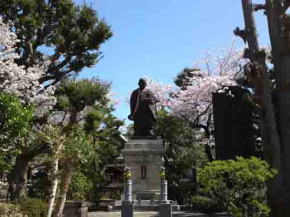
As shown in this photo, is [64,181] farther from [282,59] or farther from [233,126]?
[282,59]

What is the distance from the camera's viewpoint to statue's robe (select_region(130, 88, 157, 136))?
61.9 feet

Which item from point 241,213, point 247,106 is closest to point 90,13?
point 247,106

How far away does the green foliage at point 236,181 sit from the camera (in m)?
9.62

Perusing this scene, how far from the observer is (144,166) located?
706 inches

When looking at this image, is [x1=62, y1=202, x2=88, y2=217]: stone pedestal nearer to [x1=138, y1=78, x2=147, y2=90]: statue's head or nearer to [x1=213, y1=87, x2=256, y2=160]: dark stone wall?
[x1=213, y1=87, x2=256, y2=160]: dark stone wall

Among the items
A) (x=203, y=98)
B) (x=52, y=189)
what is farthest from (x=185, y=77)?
(x=52, y=189)

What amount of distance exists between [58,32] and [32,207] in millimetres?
9190

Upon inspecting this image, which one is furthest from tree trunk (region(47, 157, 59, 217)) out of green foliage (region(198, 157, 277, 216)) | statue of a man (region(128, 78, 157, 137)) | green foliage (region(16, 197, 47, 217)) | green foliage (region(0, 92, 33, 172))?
statue of a man (region(128, 78, 157, 137))

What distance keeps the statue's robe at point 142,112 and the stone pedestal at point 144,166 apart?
99 centimetres

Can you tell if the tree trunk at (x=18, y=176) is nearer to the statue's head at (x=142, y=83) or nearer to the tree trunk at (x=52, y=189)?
the statue's head at (x=142, y=83)

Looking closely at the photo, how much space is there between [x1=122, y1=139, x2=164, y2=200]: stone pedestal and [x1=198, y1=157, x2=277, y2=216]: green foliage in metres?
7.54

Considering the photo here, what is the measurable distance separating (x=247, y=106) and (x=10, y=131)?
28.2 ft

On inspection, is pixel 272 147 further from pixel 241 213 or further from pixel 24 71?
pixel 24 71

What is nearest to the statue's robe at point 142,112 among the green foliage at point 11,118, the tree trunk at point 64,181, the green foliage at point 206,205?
the green foliage at point 206,205
